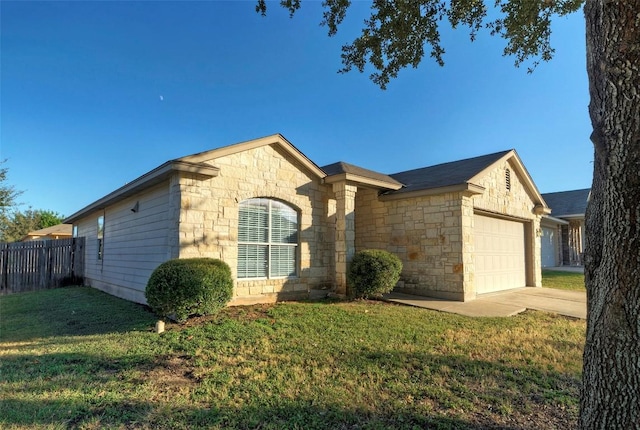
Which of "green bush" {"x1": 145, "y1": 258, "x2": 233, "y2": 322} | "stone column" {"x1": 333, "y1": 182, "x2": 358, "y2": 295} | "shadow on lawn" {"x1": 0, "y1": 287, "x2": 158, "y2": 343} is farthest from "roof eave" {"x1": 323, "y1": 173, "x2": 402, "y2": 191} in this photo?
"shadow on lawn" {"x1": 0, "y1": 287, "x2": 158, "y2": 343}

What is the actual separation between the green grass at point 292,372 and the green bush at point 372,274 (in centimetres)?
175

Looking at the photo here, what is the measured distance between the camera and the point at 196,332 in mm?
5746

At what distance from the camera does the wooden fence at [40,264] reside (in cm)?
1322

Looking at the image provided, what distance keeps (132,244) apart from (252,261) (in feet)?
12.9

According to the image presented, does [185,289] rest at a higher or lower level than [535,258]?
lower

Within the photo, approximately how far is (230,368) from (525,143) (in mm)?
14685

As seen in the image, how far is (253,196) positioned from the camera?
27.7 ft

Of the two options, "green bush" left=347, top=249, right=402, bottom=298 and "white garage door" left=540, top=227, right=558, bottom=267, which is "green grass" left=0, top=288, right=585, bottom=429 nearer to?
"green bush" left=347, top=249, right=402, bottom=298

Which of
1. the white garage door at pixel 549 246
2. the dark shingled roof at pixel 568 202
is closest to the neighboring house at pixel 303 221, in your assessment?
the white garage door at pixel 549 246

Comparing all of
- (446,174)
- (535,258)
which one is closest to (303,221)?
(446,174)

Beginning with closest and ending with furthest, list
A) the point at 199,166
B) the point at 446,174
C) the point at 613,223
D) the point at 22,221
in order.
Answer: the point at 613,223 < the point at 199,166 < the point at 446,174 < the point at 22,221

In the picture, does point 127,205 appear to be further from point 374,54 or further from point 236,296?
point 374,54

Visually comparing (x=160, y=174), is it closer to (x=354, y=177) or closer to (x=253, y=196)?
(x=253, y=196)

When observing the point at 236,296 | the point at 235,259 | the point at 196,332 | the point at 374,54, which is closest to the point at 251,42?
the point at 374,54
